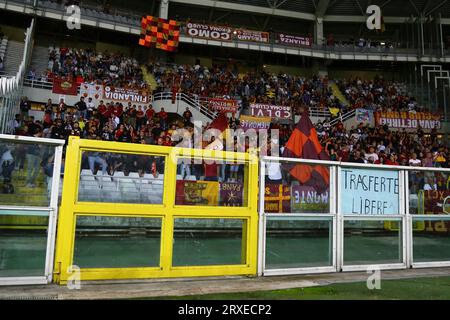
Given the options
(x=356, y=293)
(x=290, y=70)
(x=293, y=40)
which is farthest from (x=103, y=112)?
(x=290, y=70)

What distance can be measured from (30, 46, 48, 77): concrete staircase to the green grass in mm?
19620

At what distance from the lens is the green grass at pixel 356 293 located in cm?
423

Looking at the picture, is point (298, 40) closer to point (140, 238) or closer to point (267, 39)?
point (267, 39)

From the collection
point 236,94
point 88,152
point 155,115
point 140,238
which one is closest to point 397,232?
point 140,238

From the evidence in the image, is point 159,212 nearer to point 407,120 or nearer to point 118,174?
point 118,174

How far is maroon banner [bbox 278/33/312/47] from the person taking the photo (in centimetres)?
2694

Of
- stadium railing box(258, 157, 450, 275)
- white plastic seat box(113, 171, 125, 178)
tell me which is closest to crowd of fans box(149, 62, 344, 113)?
stadium railing box(258, 157, 450, 275)

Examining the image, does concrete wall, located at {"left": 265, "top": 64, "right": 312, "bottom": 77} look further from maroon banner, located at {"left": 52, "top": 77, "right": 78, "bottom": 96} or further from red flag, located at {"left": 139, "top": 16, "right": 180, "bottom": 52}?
maroon banner, located at {"left": 52, "top": 77, "right": 78, "bottom": 96}

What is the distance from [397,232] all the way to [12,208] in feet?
17.6

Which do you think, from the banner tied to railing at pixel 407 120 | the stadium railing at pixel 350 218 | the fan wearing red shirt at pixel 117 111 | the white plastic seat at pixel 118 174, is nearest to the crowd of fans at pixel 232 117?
the fan wearing red shirt at pixel 117 111

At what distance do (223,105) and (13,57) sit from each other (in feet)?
36.2

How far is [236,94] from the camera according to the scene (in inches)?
870

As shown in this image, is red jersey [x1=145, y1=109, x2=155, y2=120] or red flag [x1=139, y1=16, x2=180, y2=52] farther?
red flag [x1=139, y1=16, x2=180, y2=52]

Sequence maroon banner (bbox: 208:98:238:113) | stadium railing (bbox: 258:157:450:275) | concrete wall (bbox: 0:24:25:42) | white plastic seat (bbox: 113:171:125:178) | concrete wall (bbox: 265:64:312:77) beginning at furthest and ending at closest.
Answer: concrete wall (bbox: 265:64:312:77) < concrete wall (bbox: 0:24:25:42) < maroon banner (bbox: 208:98:238:113) < stadium railing (bbox: 258:157:450:275) < white plastic seat (bbox: 113:171:125:178)
